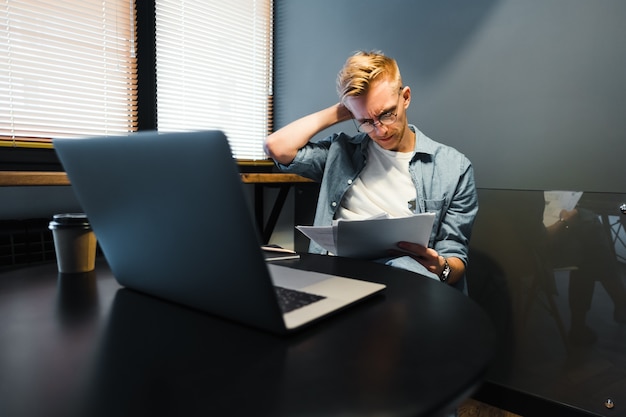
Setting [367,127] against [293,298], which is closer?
[293,298]

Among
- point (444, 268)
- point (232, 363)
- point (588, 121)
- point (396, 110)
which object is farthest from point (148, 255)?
point (588, 121)

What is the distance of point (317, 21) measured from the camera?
7.80 ft

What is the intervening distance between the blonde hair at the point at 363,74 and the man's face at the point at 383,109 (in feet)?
0.06

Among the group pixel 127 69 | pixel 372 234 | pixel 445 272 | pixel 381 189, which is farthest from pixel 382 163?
pixel 127 69

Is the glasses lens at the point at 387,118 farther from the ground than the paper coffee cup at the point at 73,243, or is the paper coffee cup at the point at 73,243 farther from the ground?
the glasses lens at the point at 387,118

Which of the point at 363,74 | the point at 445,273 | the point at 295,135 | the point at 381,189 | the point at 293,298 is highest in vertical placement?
the point at 363,74

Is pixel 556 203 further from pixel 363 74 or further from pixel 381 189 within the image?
pixel 363 74

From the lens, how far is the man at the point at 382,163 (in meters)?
1.38

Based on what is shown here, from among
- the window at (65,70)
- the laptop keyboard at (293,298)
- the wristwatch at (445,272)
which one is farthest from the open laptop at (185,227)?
the window at (65,70)

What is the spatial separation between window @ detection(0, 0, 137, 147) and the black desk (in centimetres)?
144

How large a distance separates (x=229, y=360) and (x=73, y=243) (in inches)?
21.1

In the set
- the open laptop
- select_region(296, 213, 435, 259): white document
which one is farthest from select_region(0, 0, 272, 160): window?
the open laptop

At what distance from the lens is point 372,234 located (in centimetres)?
98

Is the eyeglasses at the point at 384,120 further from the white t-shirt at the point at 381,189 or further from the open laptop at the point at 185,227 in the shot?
the open laptop at the point at 185,227
